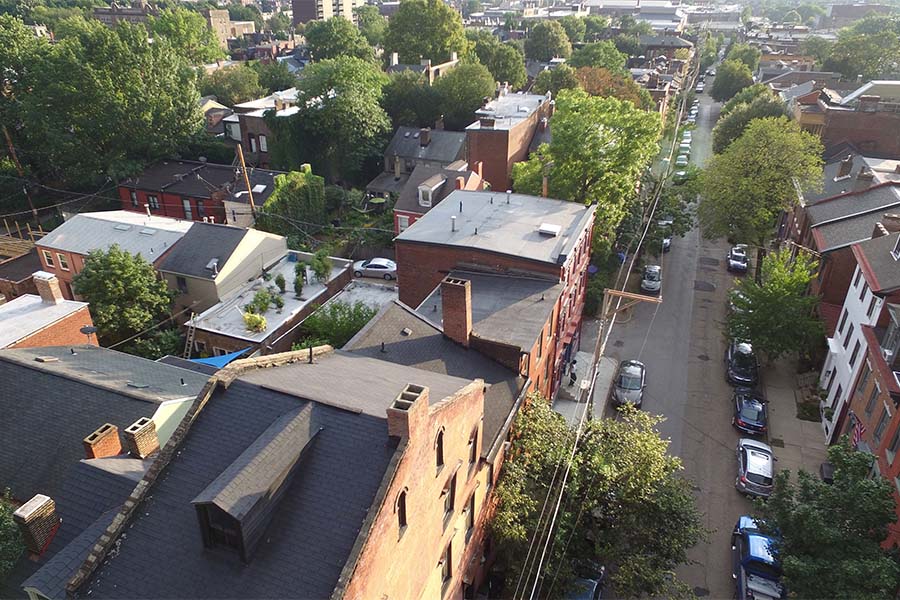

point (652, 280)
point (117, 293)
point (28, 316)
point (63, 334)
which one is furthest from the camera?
point (652, 280)

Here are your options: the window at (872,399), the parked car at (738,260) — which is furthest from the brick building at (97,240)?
the parked car at (738,260)

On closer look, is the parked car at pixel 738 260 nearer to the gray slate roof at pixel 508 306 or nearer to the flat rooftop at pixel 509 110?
the flat rooftop at pixel 509 110

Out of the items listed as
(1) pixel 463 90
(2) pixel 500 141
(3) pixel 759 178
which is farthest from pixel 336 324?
(1) pixel 463 90

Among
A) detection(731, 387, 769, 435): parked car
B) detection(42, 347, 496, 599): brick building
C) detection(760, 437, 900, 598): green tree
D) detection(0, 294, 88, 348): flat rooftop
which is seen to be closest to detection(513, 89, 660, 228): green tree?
detection(731, 387, 769, 435): parked car

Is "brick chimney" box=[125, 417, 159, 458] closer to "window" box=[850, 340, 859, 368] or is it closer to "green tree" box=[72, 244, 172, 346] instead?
"green tree" box=[72, 244, 172, 346]

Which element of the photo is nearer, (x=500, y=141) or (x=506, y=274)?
(x=506, y=274)

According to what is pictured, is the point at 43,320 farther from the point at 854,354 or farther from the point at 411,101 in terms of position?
the point at 411,101
